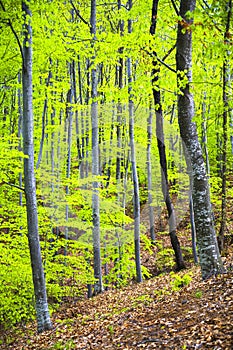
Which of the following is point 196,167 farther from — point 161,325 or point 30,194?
point 30,194

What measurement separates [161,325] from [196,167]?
8.24 ft

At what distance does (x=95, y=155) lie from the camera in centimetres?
1010

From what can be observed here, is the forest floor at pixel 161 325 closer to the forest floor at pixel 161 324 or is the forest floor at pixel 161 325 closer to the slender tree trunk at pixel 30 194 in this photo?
the forest floor at pixel 161 324

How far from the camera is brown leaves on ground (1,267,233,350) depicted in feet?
12.2

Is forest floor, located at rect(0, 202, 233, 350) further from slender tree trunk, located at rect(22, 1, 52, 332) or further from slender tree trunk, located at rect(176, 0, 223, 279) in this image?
slender tree trunk, located at rect(22, 1, 52, 332)

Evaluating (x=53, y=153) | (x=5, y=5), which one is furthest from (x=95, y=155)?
(x=53, y=153)

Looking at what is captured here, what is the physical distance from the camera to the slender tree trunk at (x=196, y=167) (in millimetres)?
5602

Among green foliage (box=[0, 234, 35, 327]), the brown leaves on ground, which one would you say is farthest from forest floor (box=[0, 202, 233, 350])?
green foliage (box=[0, 234, 35, 327])

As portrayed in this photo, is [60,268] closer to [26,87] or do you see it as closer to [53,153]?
[26,87]

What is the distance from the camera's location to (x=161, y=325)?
457cm

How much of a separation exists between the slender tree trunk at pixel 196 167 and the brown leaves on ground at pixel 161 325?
0.40 meters

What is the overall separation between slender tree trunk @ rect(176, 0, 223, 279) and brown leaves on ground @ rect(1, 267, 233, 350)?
15.7 inches

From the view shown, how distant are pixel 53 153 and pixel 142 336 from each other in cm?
1380

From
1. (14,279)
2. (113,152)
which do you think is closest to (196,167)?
(14,279)
